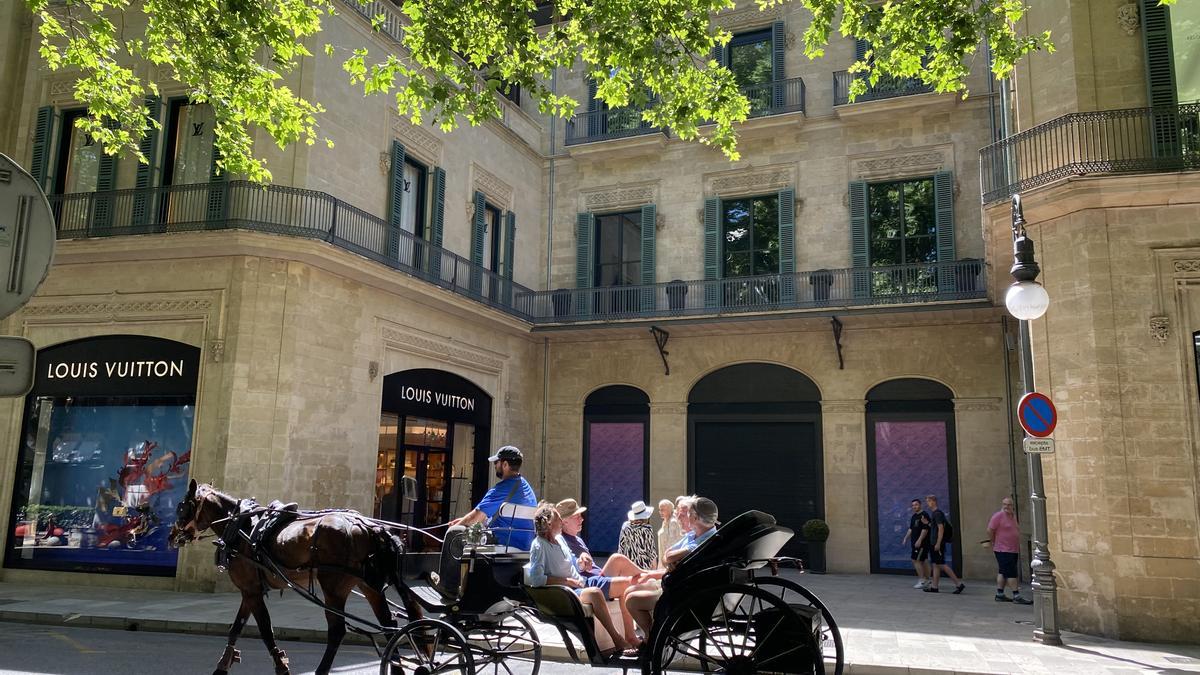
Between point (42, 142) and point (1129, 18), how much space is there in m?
18.2

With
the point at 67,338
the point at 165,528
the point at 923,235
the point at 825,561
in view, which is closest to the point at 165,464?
the point at 165,528

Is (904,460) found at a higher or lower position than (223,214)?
lower

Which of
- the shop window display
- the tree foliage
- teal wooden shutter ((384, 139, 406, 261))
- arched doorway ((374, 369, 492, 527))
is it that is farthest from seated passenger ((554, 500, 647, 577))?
teal wooden shutter ((384, 139, 406, 261))

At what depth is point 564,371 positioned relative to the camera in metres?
22.3

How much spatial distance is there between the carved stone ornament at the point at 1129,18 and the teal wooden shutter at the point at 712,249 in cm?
1019

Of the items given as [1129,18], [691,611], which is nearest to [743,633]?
[691,611]

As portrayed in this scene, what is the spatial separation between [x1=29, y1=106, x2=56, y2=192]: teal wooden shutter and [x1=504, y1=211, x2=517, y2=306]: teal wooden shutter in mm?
9563

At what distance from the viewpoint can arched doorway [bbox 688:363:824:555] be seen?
1970 centimetres

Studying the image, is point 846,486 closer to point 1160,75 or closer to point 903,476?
point 903,476

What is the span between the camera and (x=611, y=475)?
845 inches

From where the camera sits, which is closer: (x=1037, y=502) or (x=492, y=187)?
(x=1037, y=502)

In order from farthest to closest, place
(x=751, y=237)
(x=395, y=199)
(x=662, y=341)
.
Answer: (x=751, y=237)
(x=662, y=341)
(x=395, y=199)

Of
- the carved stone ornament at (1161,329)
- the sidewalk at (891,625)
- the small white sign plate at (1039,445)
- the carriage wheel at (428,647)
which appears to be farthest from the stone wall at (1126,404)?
the carriage wheel at (428,647)

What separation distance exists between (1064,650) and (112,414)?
1499 cm
